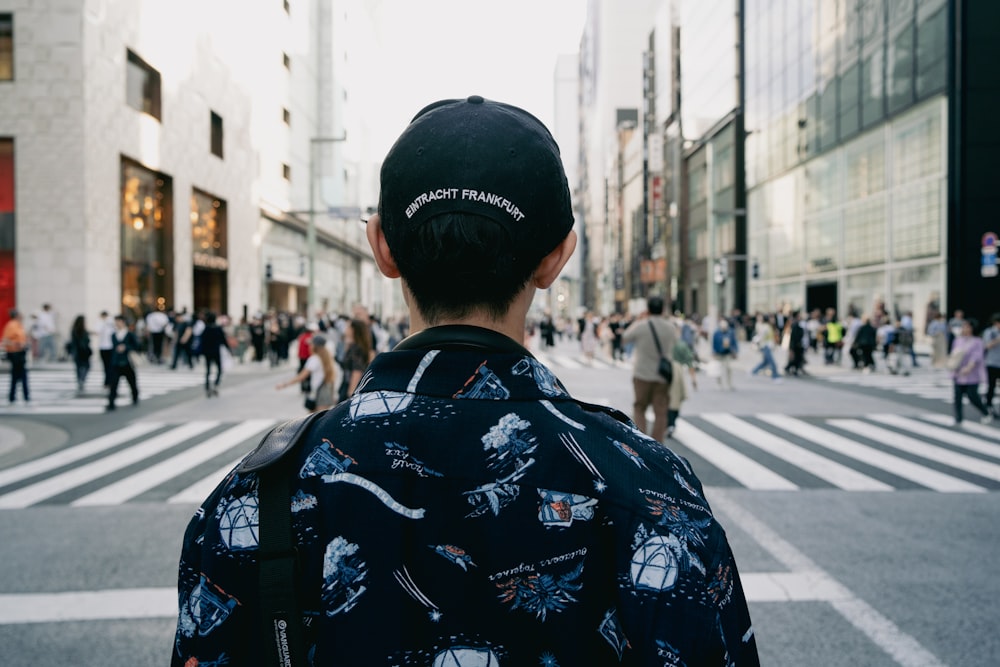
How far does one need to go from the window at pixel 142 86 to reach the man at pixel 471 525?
105 feet

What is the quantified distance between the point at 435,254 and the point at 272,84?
50.1 metres

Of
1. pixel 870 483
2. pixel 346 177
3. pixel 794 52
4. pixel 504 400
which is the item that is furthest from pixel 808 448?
pixel 346 177

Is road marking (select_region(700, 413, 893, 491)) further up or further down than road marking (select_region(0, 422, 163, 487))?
further up

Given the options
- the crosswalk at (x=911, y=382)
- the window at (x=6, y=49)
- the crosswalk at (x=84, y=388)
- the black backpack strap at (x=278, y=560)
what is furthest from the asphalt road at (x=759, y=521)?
the window at (x=6, y=49)

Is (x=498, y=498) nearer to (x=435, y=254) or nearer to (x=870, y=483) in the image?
(x=435, y=254)

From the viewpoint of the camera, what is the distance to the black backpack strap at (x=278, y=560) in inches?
43.8

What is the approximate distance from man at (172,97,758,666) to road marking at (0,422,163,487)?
9.02 meters

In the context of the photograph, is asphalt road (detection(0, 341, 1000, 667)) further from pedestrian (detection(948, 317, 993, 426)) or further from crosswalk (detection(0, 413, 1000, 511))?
pedestrian (detection(948, 317, 993, 426))

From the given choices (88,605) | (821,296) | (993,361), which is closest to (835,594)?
(88,605)

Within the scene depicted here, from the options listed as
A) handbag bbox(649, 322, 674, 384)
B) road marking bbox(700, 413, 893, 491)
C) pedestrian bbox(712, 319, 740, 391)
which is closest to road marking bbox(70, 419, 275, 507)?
handbag bbox(649, 322, 674, 384)

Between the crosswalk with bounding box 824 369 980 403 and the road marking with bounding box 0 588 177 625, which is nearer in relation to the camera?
the road marking with bounding box 0 588 177 625

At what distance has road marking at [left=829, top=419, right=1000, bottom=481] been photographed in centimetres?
902

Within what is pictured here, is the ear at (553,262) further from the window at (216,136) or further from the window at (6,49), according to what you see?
the window at (216,136)

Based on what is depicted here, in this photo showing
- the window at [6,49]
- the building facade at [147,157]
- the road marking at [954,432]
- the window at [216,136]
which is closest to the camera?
the road marking at [954,432]
